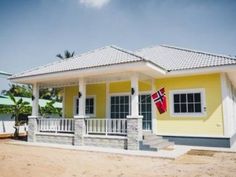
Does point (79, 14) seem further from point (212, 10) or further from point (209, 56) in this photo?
point (209, 56)

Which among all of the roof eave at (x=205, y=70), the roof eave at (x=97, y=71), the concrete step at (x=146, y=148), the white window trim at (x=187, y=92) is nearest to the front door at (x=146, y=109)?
the white window trim at (x=187, y=92)

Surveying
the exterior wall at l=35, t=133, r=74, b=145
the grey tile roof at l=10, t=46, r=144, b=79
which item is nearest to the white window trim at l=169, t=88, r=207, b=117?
the grey tile roof at l=10, t=46, r=144, b=79

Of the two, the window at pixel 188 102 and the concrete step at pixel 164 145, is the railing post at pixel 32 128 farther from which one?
the window at pixel 188 102

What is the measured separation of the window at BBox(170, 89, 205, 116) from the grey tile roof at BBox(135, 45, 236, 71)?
1.37m

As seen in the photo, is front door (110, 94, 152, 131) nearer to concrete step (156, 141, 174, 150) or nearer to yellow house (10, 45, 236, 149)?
yellow house (10, 45, 236, 149)

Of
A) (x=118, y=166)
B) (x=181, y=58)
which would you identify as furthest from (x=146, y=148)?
(x=181, y=58)

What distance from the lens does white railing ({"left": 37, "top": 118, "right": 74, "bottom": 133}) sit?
13.4m

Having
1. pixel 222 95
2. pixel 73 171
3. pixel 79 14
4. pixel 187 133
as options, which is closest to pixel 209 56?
pixel 222 95

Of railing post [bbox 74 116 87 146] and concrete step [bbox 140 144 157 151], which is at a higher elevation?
railing post [bbox 74 116 87 146]

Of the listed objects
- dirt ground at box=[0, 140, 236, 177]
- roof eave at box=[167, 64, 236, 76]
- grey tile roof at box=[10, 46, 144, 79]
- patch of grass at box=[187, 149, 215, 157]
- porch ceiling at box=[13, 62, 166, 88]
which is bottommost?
patch of grass at box=[187, 149, 215, 157]

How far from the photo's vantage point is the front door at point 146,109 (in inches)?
535

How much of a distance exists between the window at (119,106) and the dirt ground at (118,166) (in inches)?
194

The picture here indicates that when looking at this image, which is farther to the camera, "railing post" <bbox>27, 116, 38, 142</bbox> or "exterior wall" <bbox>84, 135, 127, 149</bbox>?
"railing post" <bbox>27, 116, 38, 142</bbox>

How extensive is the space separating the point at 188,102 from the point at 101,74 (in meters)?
4.75
